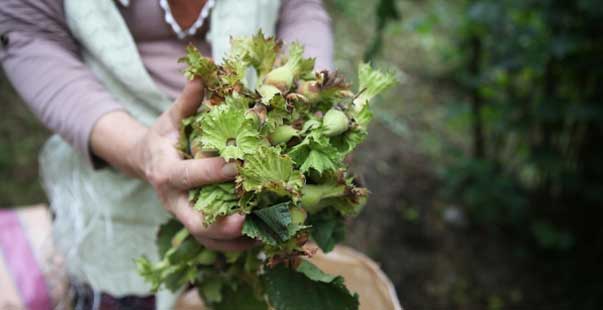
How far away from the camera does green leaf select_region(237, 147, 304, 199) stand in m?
0.46

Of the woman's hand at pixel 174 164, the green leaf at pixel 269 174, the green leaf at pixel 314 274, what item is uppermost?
the green leaf at pixel 269 174

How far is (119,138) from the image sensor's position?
2.05 feet

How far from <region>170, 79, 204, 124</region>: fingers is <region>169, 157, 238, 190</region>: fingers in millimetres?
57

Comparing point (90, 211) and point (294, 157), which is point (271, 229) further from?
point (90, 211)

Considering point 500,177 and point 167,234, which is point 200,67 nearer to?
point 167,234

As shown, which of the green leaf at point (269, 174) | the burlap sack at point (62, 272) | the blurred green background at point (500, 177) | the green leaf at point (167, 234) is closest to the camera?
the green leaf at point (269, 174)

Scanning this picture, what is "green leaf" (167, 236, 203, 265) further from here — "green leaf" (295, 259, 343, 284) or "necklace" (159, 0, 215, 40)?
"necklace" (159, 0, 215, 40)

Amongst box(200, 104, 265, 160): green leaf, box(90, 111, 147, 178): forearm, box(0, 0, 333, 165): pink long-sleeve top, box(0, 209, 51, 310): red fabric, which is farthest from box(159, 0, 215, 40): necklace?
box(0, 209, 51, 310): red fabric

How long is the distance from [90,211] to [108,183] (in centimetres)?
7

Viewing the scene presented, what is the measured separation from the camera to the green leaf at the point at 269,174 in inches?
18.2

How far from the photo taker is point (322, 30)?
0.74 meters

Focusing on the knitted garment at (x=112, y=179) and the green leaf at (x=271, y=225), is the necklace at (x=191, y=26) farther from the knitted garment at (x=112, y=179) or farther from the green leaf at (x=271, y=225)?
the green leaf at (x=271, y=225)

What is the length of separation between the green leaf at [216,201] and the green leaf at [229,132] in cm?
4

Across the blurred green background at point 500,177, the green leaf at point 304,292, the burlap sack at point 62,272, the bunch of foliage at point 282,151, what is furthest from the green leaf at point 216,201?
the blurred green background at point 500,177
